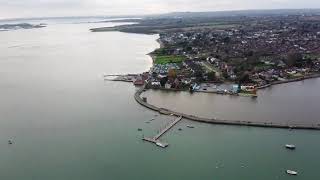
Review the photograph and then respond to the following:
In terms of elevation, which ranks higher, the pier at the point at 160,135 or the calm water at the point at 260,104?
the calm water at the point at 260,104

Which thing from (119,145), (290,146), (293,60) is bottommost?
(119,145)

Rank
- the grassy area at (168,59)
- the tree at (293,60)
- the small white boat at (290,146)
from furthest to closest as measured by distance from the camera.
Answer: the grassy area at (168,59) → the tree at (293,60) → the small white boat at (290,146)

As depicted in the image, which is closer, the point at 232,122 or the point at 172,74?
the point at 232,122

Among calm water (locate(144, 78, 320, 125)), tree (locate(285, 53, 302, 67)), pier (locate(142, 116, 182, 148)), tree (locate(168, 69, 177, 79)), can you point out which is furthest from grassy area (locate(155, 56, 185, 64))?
pier (locate(142, 116, 182, 148))

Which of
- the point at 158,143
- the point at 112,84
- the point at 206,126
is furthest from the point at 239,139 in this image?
the point at 112,84

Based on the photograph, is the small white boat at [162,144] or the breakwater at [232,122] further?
the breakwater at [232,122]

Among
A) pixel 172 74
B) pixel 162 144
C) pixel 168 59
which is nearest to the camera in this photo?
pixel 162 144

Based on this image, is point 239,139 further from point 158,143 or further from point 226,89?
point 226,89

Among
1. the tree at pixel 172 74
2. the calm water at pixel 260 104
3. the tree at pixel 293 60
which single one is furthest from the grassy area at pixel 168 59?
the calm water at pixel 260 104

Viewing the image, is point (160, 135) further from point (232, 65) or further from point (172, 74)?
point (232, 65)

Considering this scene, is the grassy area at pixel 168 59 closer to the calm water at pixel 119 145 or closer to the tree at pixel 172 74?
the tree at pixel 172 74

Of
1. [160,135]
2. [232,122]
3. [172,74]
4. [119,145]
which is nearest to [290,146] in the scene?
[232,122]

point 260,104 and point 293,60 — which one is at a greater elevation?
point 293,60
